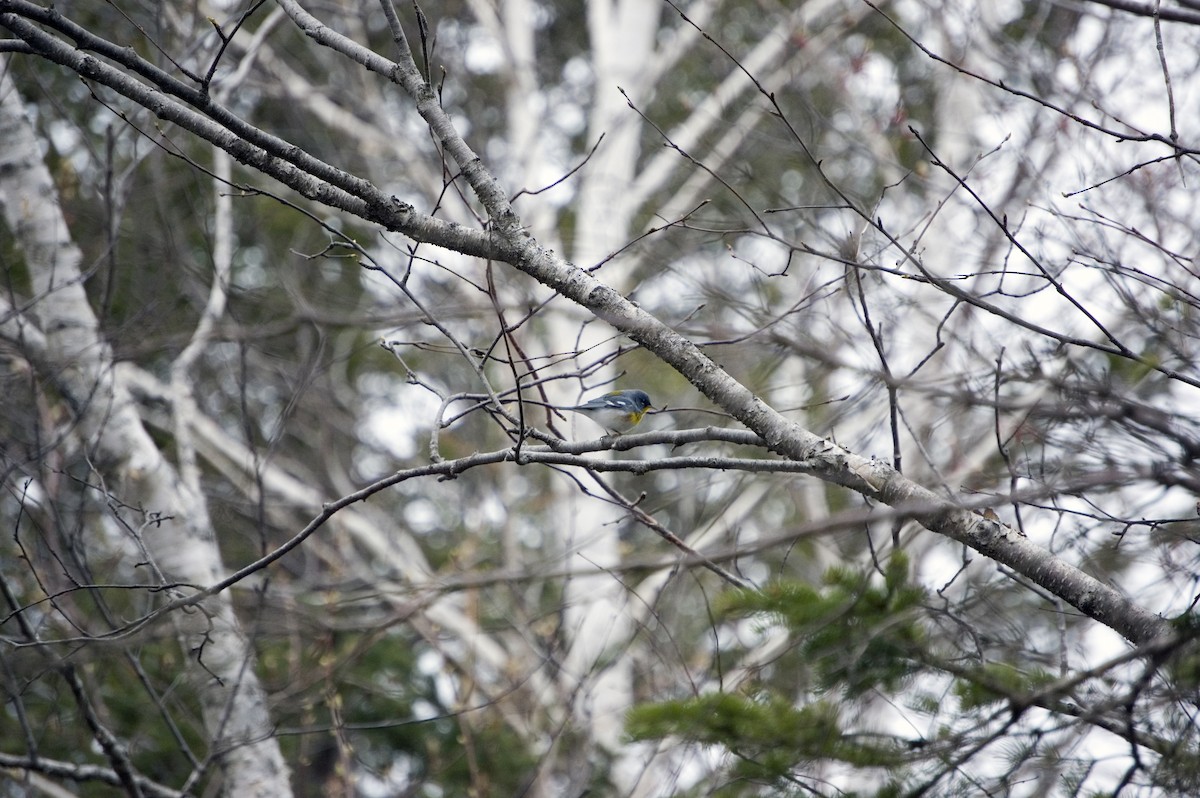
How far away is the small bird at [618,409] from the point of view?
4.89 metres

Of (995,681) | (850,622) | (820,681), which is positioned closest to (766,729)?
(820,681)

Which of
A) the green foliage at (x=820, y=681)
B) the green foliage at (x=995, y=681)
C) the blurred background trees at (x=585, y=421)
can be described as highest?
the blurred background trees at (x=585, y=421)

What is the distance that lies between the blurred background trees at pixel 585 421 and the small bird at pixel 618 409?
16.1 inches

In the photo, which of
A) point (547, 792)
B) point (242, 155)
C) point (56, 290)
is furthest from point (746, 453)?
point (242, 155)

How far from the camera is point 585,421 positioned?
27.7ft

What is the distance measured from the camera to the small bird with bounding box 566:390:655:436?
489 centimetres

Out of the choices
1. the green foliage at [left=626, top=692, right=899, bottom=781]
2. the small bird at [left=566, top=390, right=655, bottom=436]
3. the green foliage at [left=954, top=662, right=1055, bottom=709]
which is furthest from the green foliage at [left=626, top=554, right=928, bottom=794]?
the small bird at [left=566, top=390, right=655, bottom=436]

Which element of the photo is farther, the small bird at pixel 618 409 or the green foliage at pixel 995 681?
the small bird at pixel 618 409

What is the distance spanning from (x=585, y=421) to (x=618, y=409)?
11.6 feet

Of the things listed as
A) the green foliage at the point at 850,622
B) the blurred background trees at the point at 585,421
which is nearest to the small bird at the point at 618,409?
the blurred background trees at the point at 585,421

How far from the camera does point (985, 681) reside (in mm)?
1671

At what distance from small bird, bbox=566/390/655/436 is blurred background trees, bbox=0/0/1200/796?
0.41 m

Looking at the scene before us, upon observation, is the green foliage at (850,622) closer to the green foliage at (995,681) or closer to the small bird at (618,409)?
the green foliage at (995,681)

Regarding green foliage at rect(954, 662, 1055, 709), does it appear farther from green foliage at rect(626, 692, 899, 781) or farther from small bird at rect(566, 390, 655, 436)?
small bird at rect(566, 390, 655, 436)
